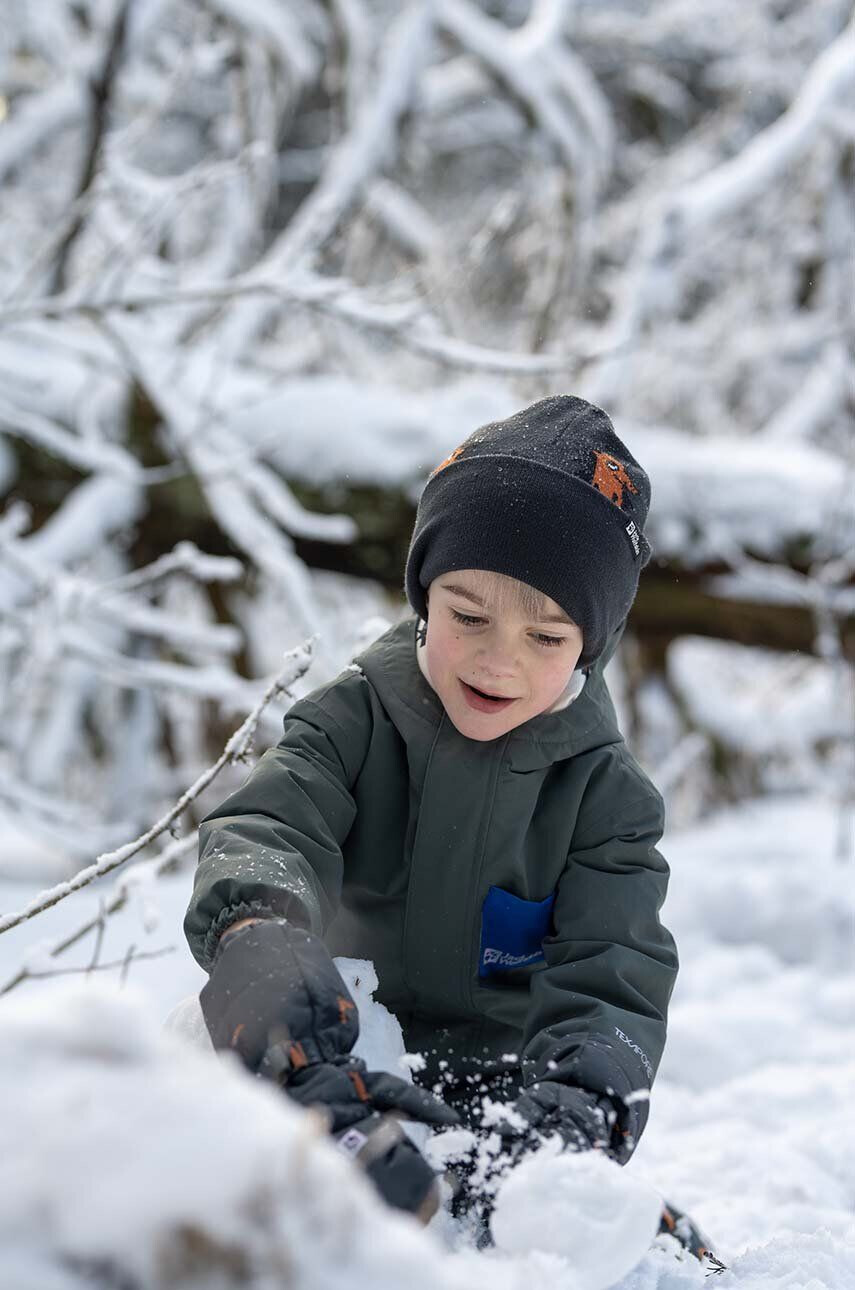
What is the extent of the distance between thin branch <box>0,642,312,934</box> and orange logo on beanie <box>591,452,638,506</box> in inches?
17.4

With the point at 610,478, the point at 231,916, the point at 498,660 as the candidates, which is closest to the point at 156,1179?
the point at 231,916

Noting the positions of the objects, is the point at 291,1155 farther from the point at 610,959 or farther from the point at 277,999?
the point at 610,959

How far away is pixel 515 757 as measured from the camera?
4.81ft

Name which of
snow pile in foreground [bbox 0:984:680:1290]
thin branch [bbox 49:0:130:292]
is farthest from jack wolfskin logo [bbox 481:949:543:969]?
thin branch [bbox 49:0:130:292]

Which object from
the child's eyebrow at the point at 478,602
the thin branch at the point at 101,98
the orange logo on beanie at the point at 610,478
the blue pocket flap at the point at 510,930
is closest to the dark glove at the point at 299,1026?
the blue pocket flap at the point at 510,930

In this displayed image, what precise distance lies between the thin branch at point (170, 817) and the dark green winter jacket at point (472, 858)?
4 centimetres

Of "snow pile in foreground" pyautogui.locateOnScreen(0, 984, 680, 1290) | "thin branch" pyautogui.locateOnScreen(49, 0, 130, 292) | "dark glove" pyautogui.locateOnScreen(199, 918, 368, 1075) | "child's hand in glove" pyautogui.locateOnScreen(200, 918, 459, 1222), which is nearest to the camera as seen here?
"snow pile in foreground" pyautogui.locateOnScreen(0, 984, 680, 1290)

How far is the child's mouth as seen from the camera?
55.9 inches

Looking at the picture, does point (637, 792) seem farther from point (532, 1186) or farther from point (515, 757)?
point (532, 1186)

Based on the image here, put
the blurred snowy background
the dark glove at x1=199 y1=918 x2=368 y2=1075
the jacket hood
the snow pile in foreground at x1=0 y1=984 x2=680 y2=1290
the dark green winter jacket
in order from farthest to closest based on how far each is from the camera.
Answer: the blurred snowy background → the jacket hood → the dark green winter jacket → the dark glove at x1=199 y1=918 x2=368 y2=1075 → the snow pile in foreground at x1=0 y1=984 x2=680 y2=1290

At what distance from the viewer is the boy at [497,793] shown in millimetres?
1378

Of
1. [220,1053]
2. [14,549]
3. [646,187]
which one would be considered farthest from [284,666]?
[646,187]

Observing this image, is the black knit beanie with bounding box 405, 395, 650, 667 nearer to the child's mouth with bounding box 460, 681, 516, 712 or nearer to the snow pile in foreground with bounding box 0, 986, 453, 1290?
the child's mouth with bounding box 460, 681, 516, 712

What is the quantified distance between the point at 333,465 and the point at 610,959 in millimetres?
2552
